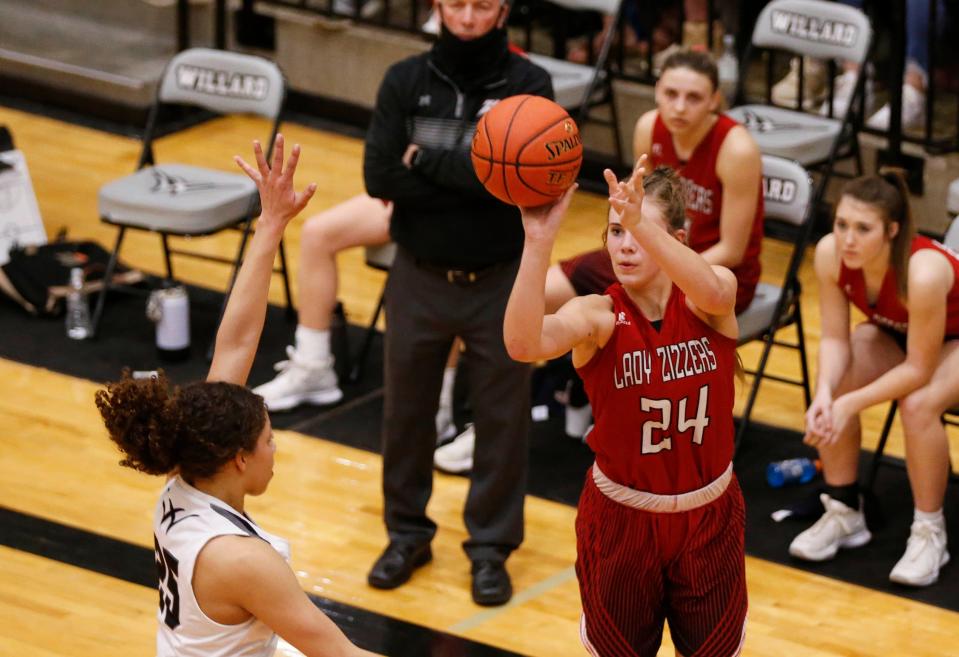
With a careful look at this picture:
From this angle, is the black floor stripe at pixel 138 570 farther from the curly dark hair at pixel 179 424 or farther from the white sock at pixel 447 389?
the curly dark hair at pixel 179 424

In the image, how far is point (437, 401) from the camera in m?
4.82

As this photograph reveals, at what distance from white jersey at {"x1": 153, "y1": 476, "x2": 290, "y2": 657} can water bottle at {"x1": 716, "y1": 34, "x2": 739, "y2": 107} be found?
5.08 m

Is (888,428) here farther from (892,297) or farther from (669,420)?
(669,420)

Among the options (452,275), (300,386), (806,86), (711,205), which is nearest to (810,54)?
(806,86)

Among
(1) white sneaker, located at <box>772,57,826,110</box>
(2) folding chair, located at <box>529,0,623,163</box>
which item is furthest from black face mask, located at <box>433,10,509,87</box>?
(1) white sneaker, located at <box>772,57,826,110</box>

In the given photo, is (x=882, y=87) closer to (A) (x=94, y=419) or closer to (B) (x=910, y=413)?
(B) (x=910, y=413)

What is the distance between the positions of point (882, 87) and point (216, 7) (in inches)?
141

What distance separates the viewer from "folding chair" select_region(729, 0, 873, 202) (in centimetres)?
657

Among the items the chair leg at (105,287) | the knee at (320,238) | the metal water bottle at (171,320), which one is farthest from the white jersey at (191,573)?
the chair leg at (105,287)

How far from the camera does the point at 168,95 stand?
693cm

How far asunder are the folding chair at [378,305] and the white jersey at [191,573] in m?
2.91

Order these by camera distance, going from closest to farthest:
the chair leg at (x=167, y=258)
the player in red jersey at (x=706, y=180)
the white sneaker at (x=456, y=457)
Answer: the player in red jersey at (x=706, y=180) → the white sneaker at (x=456, y=457) → the chair leg at (x=167, y=258)

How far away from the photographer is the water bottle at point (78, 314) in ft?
21.7

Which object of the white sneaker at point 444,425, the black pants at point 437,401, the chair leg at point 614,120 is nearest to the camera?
the black pants at point 437,401
